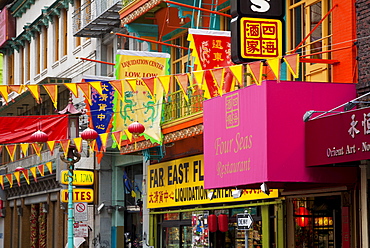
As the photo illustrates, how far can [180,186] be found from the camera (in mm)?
26516

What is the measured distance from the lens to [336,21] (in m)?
18.3

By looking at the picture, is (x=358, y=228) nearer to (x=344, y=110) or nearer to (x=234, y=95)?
(x=344, y=110)

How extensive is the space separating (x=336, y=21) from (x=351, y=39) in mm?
906

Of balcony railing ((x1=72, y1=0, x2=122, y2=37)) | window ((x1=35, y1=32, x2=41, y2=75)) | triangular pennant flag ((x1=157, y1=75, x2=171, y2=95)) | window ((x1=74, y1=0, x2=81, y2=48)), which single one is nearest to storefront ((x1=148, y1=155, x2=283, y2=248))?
triangular pennant flag ((x1=157, y1=75, x2=171, y2=95))

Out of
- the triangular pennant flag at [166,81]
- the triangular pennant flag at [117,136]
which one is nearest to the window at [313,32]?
the triangular pennant flag at [166,81]

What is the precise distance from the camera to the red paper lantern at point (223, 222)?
23.5m

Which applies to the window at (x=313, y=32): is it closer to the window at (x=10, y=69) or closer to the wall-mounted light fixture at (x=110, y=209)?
the wall-mounted light fixture at (x=110, y=209)

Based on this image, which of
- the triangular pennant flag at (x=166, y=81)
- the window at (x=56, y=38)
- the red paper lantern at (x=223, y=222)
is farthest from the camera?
the window at (x=56, y=38)

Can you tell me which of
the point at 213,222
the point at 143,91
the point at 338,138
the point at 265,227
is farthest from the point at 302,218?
the point at 143,91

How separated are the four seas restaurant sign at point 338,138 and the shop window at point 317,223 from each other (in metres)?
3.52

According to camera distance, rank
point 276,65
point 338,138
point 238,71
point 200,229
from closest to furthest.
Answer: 1. point 338,138
2. point 276,65
3. point 238,71
4. point 200,229

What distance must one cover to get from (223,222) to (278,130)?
771 centimetres

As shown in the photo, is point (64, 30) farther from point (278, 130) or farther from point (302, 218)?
point (278, 130)

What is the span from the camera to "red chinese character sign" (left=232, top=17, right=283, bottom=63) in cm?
1830
